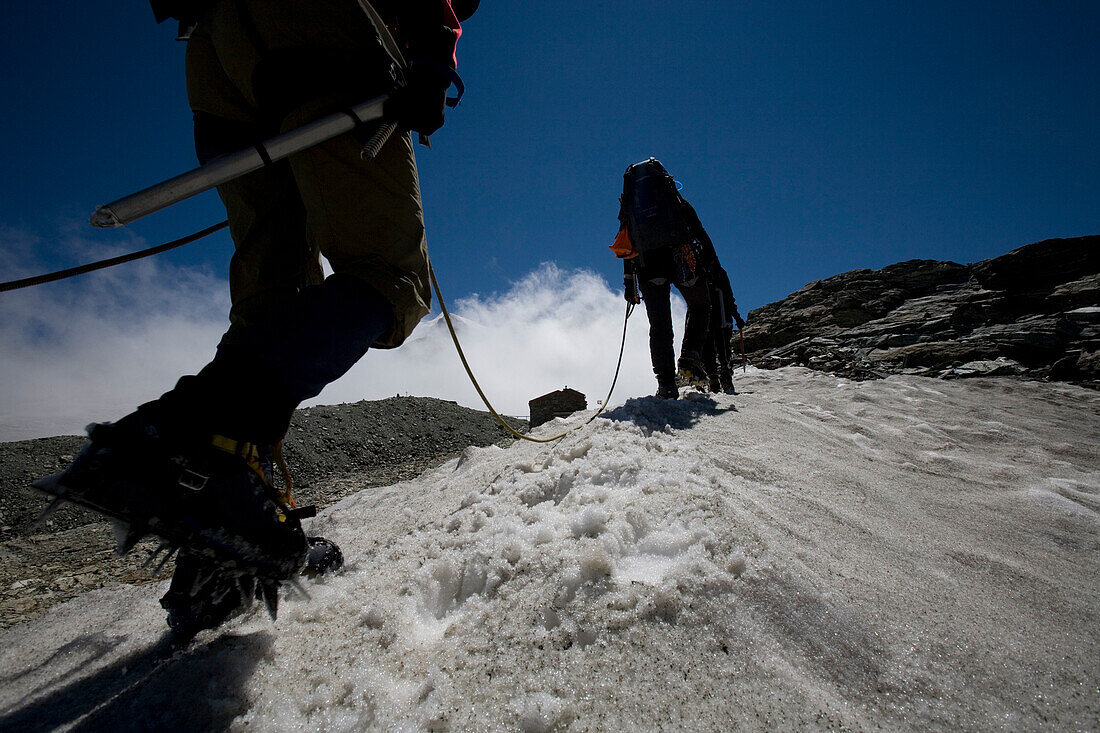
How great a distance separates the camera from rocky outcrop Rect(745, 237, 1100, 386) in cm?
557

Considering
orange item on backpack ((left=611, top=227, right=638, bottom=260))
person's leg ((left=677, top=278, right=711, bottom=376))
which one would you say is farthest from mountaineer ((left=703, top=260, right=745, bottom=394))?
orange item on backpack ((left=611, top=227, right=638, bottom=260))

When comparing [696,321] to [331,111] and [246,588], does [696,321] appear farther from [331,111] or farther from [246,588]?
[246,588]

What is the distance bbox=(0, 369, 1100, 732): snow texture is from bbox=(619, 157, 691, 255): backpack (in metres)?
2.88

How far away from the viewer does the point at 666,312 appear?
4.51 metres

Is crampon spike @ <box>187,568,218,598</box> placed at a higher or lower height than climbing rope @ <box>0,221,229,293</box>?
lower

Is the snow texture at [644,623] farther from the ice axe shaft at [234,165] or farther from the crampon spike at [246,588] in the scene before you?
the ice axe shaft at [234,165]

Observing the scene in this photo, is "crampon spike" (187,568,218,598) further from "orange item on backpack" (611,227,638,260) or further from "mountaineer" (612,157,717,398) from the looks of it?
"orange item on backpack" (611,227,638,260)

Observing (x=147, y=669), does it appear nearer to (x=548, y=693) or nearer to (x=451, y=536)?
(x=451, y=536)

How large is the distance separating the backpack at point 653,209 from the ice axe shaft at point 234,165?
11.7ft

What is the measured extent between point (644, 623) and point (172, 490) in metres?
1.00

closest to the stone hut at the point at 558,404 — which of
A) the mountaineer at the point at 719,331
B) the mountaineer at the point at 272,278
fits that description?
the mountaineer at the point at 719,331

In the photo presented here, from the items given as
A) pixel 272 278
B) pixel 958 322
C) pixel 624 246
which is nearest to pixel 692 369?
pixel 624 246

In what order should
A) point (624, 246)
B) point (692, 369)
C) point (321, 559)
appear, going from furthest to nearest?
point (692, 369)
point (624, 246)
point (321, 559)

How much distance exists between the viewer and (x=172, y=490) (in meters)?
0.90
